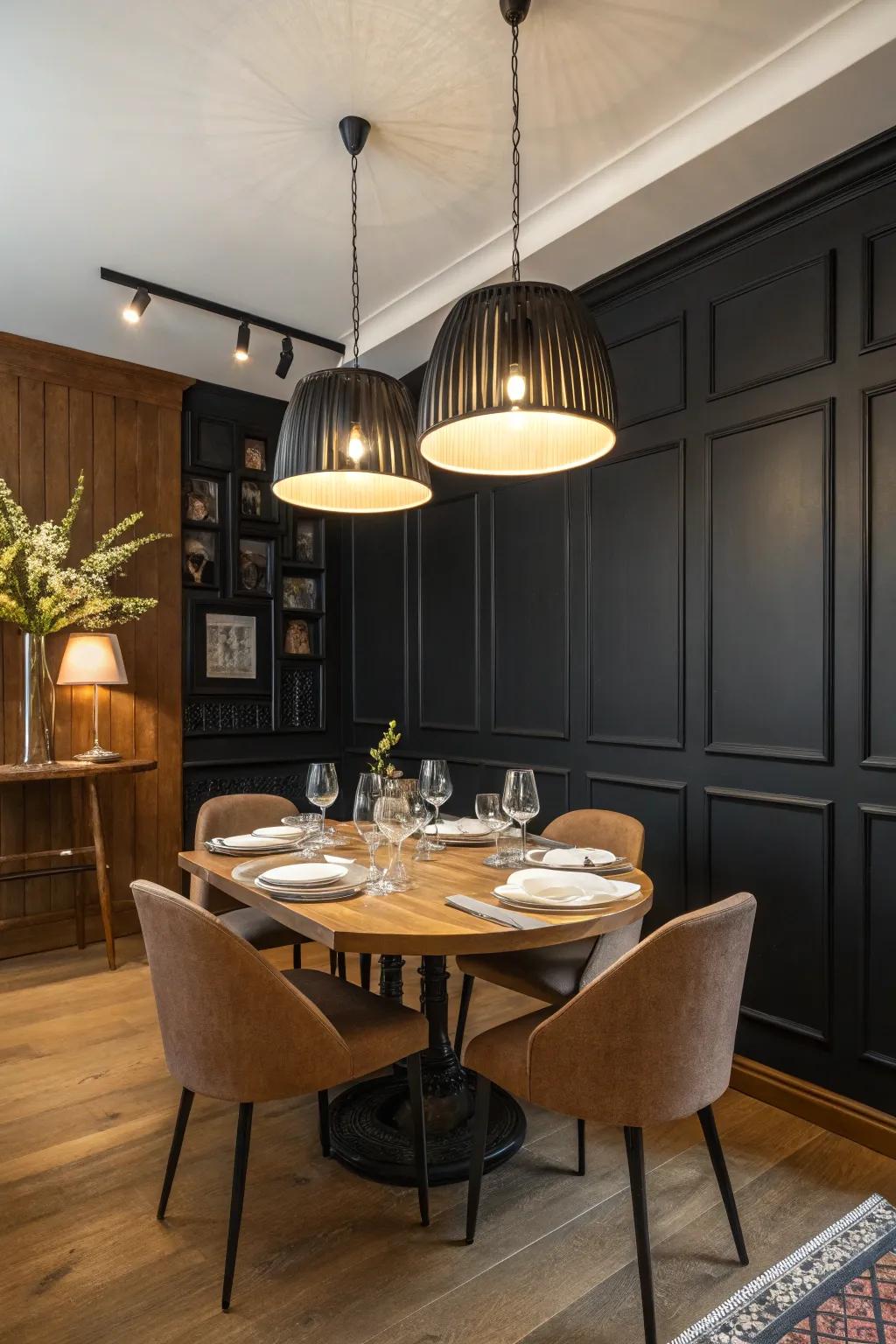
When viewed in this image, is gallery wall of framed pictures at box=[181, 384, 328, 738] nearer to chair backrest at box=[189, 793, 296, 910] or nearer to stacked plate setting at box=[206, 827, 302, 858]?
chair backrest at box=[189, 793, 296, 910]

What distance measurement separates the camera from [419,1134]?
193cm

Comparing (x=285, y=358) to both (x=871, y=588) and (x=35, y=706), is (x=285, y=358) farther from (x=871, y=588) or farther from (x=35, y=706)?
(x=871, y=588)

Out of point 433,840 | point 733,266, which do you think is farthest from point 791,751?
point 733,266

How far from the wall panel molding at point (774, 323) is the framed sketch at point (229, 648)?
8.93ft

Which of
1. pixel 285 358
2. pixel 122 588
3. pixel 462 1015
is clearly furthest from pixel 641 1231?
pixel 122 588

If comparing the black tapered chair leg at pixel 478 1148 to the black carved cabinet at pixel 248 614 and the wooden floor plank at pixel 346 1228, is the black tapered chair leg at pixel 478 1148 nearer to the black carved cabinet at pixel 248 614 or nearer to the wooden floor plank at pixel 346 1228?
the wooden floor plank at pixel 346 1228

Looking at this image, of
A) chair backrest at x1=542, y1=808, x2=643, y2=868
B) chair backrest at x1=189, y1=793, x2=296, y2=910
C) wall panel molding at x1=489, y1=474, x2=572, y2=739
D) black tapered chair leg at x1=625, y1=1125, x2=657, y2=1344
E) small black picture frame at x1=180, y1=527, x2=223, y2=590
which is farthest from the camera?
small black picture frame at x1=180, y1=527, x2=223, y2=590

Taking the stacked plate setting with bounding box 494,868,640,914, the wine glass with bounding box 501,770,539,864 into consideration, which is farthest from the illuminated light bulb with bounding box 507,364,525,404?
the stacked plate setting with bounding box 494,868,640,914

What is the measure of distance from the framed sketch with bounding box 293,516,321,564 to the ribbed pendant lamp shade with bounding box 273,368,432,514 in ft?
7.94

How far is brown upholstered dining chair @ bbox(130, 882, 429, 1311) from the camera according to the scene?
5.46 ft

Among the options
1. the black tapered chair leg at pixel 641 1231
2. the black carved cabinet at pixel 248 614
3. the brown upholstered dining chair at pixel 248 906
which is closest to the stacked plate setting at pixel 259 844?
the brown upholstered dining chair at pixel 248 906

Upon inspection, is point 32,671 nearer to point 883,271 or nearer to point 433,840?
point 433,840

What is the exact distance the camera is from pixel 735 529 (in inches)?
111

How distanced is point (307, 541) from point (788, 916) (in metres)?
3.29
